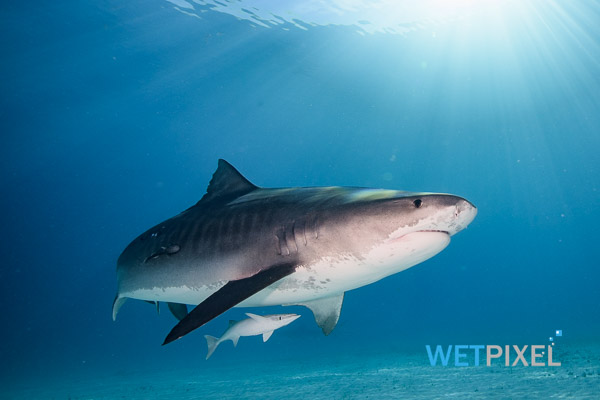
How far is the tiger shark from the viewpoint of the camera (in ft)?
8.34

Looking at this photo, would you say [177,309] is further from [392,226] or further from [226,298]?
[392,226]

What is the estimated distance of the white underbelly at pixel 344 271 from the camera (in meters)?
2.61

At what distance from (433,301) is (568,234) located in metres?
59.8

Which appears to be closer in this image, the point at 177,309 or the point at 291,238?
the point at 291,238

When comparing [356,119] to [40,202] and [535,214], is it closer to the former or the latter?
[40,202]

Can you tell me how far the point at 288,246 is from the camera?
9.97 ft

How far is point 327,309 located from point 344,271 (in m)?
1.41

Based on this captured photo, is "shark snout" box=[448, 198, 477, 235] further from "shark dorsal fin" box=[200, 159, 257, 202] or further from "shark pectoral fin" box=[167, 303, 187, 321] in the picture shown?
"shark pectoral fin" box=[167, 303, 187, 321]

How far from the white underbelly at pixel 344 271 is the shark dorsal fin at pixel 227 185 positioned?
4.35 feet

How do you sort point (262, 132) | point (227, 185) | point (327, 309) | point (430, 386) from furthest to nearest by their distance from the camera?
1. point (262, 132)
2. point (430, 386)
3. point (227, 185)
4. point (327, 309)

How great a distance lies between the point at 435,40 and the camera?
85.3 ft

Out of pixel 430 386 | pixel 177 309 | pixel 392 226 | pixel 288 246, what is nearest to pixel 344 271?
pixel 288 246

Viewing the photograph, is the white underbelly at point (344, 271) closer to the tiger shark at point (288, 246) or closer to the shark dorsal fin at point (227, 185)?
the tiger shark at point (288, 246)

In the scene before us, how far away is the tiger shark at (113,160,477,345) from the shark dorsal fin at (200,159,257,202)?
0.55 ft
